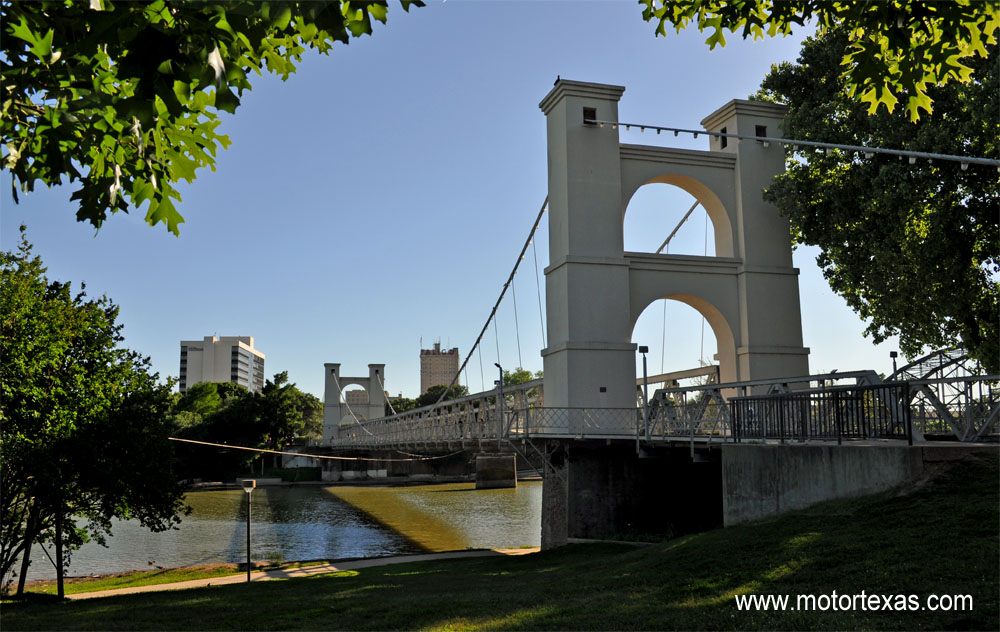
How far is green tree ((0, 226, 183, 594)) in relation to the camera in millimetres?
11641

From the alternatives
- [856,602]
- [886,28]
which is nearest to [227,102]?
[886,28]

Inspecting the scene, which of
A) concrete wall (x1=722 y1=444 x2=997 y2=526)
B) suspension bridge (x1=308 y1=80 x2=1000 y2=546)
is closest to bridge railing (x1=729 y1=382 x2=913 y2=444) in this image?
concrete wall (x1=722 y1=444 x2=997 y2=526)

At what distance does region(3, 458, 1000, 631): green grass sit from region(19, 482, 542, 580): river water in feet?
38.6

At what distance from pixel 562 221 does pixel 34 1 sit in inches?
637

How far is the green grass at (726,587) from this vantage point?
212 inches

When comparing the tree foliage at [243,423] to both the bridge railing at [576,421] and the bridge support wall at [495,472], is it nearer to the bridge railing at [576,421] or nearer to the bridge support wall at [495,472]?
the bridge support wall at [495,472]

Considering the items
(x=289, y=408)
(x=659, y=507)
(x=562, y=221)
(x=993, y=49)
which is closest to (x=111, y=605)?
(x=659, y=507)

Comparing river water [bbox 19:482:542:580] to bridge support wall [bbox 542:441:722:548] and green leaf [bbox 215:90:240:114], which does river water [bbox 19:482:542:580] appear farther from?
green leaf [bbox 215:90:240:114]

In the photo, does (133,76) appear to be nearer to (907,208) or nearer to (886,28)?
(886,28)

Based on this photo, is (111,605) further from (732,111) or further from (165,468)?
(732,111)

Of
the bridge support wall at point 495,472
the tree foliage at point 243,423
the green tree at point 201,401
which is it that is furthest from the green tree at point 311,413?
the bridge support wall at point 495,472

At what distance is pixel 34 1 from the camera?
2971 millimetres

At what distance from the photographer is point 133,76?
2.78m

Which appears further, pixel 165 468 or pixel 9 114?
pixel 165 468
